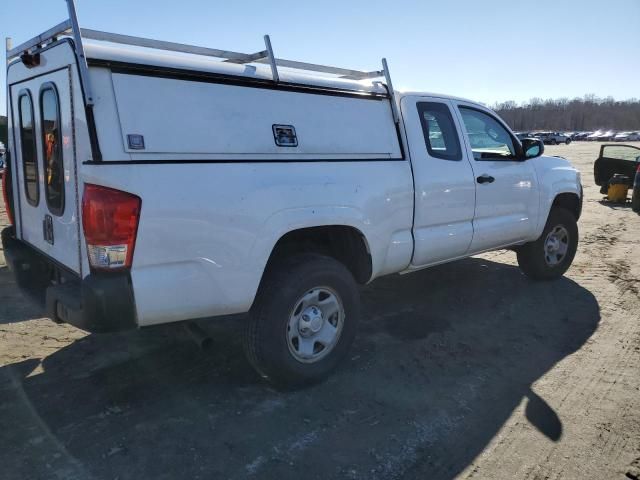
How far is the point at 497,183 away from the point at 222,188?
3.04 m

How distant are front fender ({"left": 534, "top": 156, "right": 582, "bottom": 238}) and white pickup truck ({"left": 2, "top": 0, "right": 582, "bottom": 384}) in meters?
1.35

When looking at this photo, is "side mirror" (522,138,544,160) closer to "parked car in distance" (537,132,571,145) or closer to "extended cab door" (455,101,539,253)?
"extended cab door" (455,101,539,253)

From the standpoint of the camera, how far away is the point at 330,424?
9.96ft

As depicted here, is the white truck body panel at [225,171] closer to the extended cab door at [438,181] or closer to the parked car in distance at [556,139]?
the extended cab door at [438,181]

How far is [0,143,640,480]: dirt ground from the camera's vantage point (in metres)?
2.68

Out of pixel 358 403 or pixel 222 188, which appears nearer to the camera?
pixel 222 188

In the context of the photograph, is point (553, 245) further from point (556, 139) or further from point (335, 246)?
point (556, 139)

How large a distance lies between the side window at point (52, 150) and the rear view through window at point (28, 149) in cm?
25

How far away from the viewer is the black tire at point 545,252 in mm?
5789

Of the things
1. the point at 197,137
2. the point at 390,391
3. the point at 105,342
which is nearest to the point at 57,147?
the point at 197,137

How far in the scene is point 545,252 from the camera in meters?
5.86

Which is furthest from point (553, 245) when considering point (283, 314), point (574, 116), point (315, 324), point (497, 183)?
point (574, 116)

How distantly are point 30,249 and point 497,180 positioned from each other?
4.05 metres

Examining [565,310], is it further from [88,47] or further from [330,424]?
[88,47]
